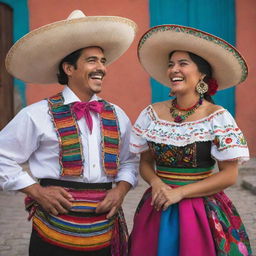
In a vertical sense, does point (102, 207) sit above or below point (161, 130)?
below

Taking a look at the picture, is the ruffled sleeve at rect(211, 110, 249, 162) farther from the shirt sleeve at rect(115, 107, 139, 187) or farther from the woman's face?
the shirt sleeve at rect(115, 107, 139, 187)

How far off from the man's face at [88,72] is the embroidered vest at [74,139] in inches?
5.0

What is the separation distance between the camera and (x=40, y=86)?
7402mm

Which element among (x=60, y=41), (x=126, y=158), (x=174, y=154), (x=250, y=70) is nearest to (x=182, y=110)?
(x=174, y=154)

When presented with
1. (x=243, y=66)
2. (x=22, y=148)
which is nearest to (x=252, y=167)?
(x=243, y=66)

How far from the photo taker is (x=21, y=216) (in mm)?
5332

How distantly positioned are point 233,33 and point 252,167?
7.14 ft

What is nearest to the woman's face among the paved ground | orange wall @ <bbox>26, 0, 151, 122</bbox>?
the paved ground

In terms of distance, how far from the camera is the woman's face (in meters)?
2.60

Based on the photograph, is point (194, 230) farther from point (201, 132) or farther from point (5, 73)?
point (5, 73)

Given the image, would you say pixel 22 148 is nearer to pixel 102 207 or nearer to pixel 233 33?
pixel 102 207

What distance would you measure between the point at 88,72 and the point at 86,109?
21 cm

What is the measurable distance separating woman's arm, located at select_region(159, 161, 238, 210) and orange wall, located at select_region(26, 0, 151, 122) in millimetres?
5057

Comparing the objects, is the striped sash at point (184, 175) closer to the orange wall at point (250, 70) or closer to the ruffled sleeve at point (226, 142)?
the ruffled sleeve at point (226, 142)
